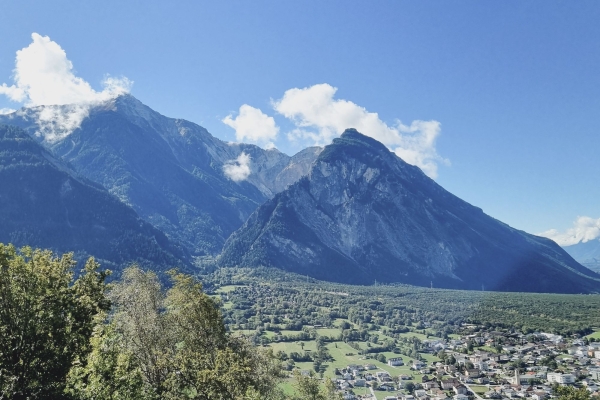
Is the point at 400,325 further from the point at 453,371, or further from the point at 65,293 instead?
the point at 65,293

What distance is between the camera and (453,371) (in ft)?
317

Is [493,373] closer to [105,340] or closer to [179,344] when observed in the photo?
[179,344]

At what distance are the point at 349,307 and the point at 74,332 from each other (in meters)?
183

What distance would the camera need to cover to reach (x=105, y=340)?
59.0ft

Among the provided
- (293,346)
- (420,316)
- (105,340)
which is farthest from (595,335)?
(105,340)

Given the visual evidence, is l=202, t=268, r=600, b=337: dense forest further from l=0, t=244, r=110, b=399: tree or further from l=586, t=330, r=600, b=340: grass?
l=0, t=244, r=110, b=399: tree

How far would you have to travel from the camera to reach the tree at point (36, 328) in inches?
651

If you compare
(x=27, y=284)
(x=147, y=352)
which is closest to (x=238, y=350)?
(x=147, y=352)

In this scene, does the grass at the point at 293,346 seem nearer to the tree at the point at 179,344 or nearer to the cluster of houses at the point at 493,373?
the cluster of houses at the point at 493,373

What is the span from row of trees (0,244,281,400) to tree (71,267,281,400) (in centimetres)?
6

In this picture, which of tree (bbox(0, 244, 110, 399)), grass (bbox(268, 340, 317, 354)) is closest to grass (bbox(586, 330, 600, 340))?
grass (bbox(268, 340, 317, 354))

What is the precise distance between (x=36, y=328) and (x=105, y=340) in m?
2.88

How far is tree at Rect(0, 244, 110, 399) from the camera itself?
16547 millimetres

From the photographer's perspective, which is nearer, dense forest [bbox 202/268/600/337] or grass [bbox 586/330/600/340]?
grass [bbox 586/330/600/340]
